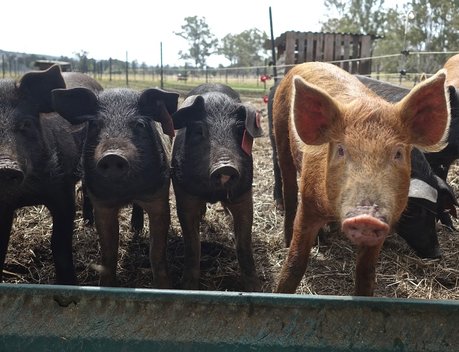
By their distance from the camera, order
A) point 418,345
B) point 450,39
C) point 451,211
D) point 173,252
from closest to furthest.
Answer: point 418,345
point 451,211
point 173,252
point 450,39

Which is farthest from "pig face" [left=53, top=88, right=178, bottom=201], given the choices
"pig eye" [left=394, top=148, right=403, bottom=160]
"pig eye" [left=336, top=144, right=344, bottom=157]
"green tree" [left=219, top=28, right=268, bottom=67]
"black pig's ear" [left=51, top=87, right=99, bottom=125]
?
"green tree" [left=219, top=28, right=268, bottom=67]

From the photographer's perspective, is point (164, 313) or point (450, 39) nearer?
point (164, 313)

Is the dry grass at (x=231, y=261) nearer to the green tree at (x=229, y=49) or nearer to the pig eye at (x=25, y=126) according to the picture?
the pig eye at (x=25, y=126)

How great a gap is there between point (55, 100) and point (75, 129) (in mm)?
755

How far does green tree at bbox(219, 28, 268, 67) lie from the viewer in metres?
77.9

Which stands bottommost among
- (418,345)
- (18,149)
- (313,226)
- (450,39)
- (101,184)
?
(418,345)

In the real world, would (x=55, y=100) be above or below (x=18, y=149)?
above

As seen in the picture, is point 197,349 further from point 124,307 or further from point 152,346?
point 124,307

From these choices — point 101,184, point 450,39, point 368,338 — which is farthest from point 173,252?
point 450,39

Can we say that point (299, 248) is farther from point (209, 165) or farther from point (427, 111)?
point (427, 111)

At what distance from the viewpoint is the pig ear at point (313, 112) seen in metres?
2.56

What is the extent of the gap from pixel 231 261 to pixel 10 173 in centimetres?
197

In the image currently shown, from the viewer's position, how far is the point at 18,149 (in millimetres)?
2979

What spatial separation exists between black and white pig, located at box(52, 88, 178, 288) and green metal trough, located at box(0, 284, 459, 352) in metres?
0.87
